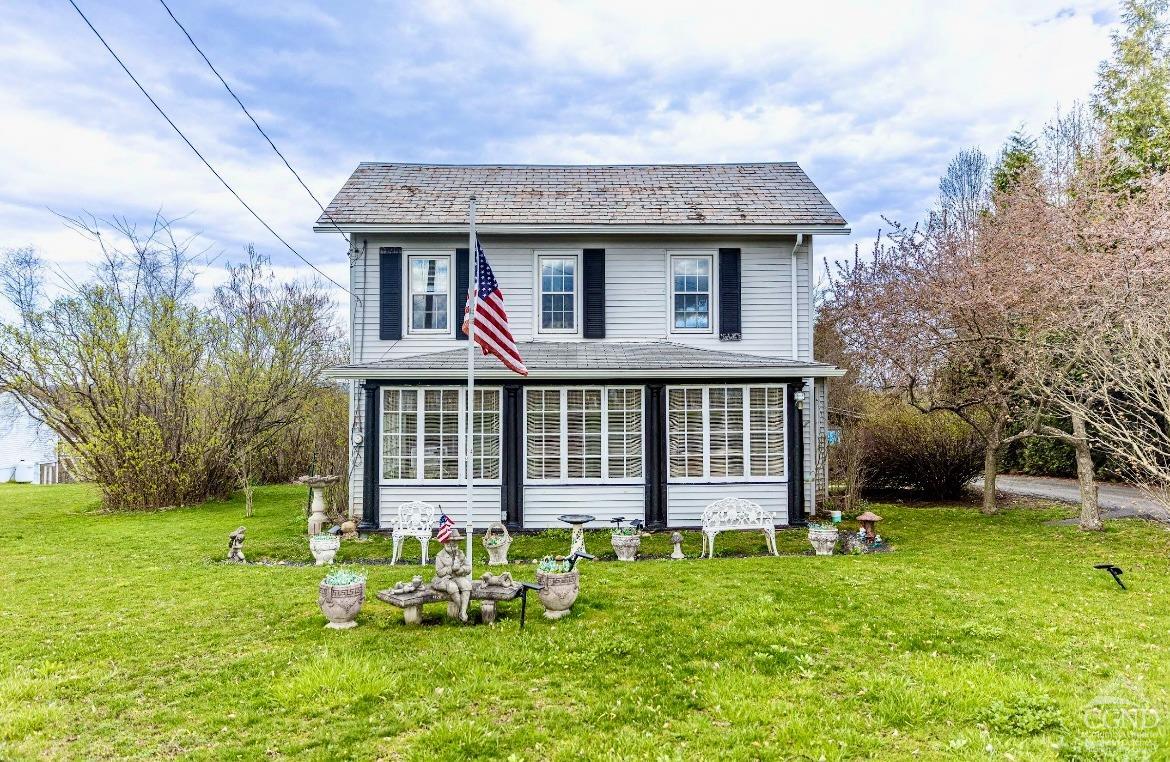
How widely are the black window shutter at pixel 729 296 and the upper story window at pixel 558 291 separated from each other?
112 inches

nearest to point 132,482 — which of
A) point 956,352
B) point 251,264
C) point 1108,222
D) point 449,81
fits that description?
point 251,264

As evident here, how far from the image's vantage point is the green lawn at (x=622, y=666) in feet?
11.8

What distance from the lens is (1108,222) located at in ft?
34.1

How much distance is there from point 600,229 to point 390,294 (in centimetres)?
418

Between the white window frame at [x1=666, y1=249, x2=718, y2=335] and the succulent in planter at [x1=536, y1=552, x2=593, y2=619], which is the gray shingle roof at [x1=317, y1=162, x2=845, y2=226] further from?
the succulent in planter at [x1=536, y1=552, x2=593, y2=619]

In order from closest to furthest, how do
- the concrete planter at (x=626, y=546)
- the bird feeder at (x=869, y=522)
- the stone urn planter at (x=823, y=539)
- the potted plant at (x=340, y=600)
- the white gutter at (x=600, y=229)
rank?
the potted plant at (x=340, y=600) → the concrete planter at (x=626, y=546) → the stone urn planter at (x=823, y=539) → the bird feeder at (x=869, y=522) → the white gutter at (x=600, y=229)

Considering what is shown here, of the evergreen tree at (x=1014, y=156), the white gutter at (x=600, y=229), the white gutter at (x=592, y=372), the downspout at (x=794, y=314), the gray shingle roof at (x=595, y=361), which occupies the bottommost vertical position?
the white gutter at (x=592, y=372)

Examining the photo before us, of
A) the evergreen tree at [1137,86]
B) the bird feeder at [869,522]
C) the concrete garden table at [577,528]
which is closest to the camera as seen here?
the concrete garden table at [577,528]

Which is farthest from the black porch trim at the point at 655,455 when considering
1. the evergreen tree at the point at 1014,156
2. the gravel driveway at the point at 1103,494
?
the evergreen tree at the point at 1014,156

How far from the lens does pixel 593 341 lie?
1191 cm

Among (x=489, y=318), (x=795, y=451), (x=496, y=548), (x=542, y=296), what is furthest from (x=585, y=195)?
(x=496, y=548)

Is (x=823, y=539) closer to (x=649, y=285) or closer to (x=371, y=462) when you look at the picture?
(x=649, y=285)

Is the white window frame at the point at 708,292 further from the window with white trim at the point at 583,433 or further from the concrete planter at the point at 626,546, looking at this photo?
the concrete planter at the point at 626,546

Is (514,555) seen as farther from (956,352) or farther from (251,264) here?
(251,264)
